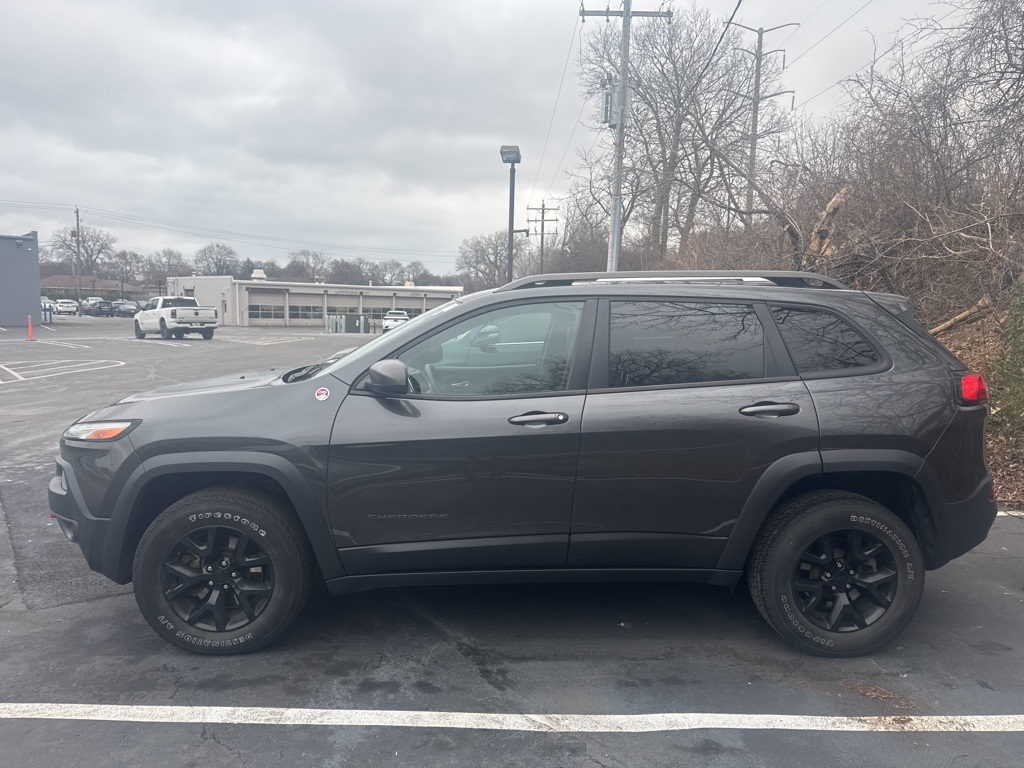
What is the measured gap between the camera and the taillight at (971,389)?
12.0 ft

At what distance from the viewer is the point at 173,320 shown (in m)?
31.1

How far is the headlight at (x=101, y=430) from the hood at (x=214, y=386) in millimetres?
206

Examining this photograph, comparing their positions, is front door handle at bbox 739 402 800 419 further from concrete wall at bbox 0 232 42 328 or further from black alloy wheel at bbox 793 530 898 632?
concrete wall at bbox 0 232 42 328

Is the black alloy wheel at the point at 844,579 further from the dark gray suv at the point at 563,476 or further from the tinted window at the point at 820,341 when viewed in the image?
the tinted window at the point at 820,341

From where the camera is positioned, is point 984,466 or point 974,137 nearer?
point 984,466

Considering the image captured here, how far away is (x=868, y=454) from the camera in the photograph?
354cm

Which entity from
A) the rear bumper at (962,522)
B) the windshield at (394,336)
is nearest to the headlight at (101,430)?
the windshield at (394,336)

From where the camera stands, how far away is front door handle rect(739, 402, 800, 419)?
353 cm

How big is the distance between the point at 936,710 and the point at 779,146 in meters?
11.6

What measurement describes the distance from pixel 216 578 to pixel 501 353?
1813 millimetres

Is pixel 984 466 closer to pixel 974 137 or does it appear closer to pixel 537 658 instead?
pixel 537 658

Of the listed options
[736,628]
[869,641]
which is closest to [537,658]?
[736,628]

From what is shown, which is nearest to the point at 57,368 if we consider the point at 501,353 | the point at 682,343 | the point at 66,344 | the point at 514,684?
the point at 66,344

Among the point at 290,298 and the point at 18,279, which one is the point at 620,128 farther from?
the point at 290,298
